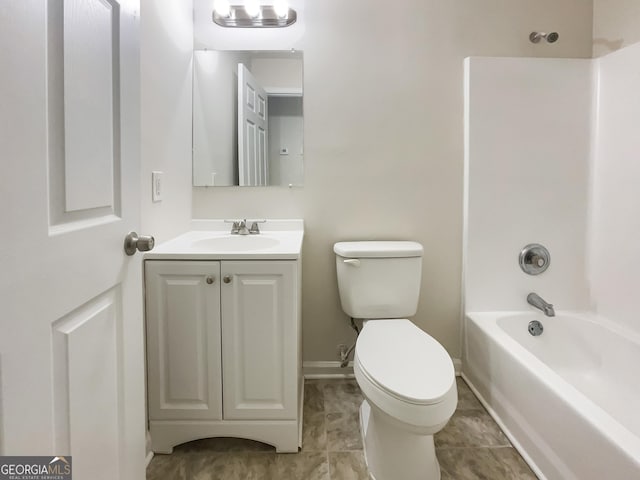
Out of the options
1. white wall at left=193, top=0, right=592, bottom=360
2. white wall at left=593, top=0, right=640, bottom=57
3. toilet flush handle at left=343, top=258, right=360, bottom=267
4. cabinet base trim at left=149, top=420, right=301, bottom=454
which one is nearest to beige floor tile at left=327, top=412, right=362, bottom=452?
cabinet base trim at left=149, top=420, right=301, bottom=454

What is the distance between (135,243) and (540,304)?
1.97 meters

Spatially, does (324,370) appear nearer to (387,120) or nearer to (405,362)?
(405,362)

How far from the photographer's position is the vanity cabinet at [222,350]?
1.57 metres

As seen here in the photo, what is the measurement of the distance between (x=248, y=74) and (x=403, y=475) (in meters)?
1.94

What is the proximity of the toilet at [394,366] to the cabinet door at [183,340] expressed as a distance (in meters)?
0.57

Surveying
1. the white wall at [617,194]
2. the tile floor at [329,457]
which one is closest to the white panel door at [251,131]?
the tile floor at [329,457]

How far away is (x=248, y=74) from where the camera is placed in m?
2.13

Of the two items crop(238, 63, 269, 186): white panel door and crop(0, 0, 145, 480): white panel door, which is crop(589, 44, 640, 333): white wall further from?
crop(0, 0, 145, 480): white panel door

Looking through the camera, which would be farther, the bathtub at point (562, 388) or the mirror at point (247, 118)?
the mirror at point (247, 118)

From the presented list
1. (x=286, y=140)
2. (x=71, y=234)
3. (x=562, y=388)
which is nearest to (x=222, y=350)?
(x=71, y=234)

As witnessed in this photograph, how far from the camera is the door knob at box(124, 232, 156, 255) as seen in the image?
97 cm

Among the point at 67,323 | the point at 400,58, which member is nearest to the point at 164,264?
the point at 67,323

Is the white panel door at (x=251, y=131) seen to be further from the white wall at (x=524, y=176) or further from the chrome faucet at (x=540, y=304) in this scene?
the chrome faucet at (x=540, y=304)

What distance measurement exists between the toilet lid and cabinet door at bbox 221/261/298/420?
1.01 ft
